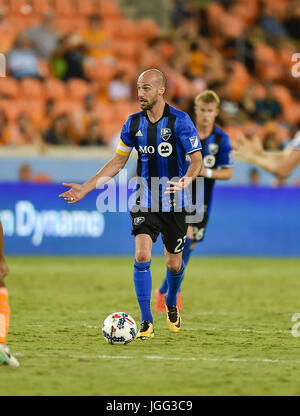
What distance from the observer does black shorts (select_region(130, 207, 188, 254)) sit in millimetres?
7734

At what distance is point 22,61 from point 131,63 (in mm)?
3007

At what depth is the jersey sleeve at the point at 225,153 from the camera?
1021 centimetres

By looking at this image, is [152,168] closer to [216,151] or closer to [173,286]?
[173,286]

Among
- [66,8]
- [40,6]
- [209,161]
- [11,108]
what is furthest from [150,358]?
[66,8]

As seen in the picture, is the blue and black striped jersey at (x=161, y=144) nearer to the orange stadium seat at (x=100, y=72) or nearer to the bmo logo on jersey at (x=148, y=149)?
the bmo logo on jersey at (x=148, y=149)

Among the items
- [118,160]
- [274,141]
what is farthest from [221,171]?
[274,141]

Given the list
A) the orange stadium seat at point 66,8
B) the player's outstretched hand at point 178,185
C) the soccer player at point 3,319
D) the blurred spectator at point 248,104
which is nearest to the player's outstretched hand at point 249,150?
the player's outstretched hand at point 178,185

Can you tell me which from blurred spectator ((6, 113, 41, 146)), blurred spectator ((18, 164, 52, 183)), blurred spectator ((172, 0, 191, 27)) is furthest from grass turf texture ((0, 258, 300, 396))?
blurred spectator ((172, 0, 191, 27))

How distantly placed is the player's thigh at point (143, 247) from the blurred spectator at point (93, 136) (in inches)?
386

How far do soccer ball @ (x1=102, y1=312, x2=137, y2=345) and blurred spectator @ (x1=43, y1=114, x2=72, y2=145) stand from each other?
395 inches

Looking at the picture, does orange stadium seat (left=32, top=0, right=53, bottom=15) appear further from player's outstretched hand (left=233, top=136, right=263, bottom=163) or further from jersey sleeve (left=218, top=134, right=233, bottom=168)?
player's outstretched hand (left=233, top=136, right=263, bottom=163)

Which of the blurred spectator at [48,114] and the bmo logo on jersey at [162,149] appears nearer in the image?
the bmo logo on jersey at [162,149]
